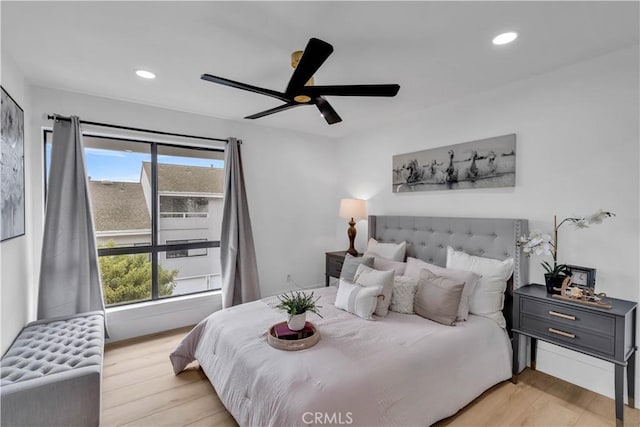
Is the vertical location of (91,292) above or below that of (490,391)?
above

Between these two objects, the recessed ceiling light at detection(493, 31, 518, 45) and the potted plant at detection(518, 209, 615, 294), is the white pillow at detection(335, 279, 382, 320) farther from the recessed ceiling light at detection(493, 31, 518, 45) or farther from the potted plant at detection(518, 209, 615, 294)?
the recessed ceiling light at detection(493, 31, 518, 45)

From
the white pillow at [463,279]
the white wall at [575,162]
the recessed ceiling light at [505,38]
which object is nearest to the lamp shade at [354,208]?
the white wall at [575,162]

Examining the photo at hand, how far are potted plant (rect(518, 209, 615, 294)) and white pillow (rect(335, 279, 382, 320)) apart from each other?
4.16 feet

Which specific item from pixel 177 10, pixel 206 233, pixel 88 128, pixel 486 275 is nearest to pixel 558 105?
pixel 486 275

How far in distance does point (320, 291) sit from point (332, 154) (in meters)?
2.45

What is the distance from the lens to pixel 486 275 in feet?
8.39

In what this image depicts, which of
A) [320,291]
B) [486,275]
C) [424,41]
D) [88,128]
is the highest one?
[424,41]

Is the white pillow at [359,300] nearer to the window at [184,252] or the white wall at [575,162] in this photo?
the white wall at [575,162]

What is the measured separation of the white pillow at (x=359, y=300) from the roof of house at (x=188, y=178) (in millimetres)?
2324

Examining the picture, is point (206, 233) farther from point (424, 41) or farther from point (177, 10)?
point (424, 41)

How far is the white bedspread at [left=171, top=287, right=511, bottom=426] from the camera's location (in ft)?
5.04

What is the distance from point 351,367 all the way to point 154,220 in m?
2.93

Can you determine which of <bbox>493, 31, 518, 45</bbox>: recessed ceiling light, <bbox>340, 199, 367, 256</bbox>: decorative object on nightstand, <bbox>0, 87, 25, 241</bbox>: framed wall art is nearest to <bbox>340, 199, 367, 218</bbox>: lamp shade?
<bbox>340, 199, 367, 256</bbox>: decorative object on nightstand

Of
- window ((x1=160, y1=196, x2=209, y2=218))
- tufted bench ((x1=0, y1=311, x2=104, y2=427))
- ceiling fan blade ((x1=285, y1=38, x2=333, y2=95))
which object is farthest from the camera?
window ((x1=160, y1=196, x2=209, y2=218))
